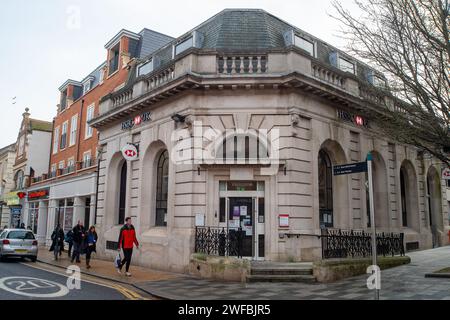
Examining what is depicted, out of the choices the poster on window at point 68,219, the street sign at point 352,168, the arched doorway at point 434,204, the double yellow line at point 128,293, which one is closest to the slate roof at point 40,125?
the poster on window at point 68,219

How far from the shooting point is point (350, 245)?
43.5 feet

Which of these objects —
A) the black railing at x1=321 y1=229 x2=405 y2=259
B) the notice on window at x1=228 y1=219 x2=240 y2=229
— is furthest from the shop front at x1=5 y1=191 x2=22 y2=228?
the black railing at x1=321 y1=229 x2=405 y2=259

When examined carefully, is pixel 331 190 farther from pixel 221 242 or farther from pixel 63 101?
pixel 63 101

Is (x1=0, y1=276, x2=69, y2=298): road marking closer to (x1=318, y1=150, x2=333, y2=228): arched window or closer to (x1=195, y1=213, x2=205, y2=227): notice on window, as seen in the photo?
(x1=195, y1=213, x2=205, y2=227): notice on window

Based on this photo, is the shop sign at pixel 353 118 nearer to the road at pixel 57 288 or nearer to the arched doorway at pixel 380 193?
the arched doorway at pixel 380 193

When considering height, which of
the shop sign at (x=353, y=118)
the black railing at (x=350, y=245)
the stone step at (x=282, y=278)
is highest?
the shop sign at (x=353, y=118)

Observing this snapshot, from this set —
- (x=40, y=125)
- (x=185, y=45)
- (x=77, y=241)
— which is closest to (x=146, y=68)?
(x=185, y=45)

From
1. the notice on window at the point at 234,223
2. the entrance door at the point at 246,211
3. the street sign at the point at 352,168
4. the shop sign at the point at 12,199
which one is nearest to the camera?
the street sign at the point at 352,168

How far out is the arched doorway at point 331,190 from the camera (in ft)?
49.4

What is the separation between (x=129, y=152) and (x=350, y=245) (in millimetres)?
10008

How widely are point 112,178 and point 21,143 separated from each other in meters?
24.7

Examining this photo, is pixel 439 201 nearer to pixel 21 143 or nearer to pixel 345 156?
pixel 345 156

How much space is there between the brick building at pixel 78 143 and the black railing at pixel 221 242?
9.53m
